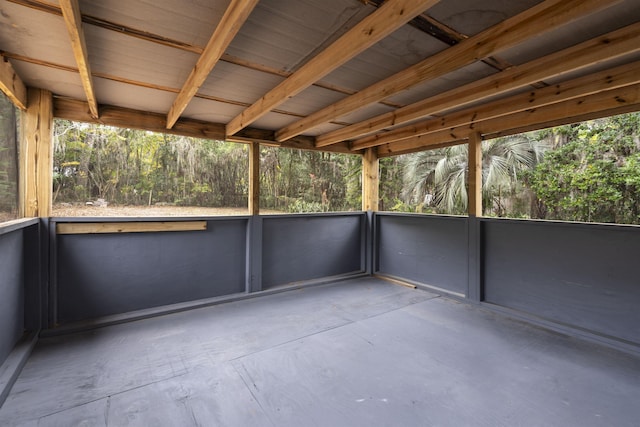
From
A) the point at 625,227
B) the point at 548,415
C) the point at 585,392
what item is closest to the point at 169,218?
the point at 548,415

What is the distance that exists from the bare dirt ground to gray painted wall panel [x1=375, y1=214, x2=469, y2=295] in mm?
2203

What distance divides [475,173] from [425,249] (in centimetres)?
133

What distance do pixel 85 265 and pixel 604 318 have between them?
517 cm

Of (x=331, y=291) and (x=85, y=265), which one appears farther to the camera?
(x=331, y=291)

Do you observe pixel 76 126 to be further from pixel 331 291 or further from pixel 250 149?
pixel 331 291

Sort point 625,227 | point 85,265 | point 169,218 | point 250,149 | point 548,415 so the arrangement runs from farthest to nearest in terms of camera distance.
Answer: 1. point 250,149
2. point 169,218
3. point 85,265
4. point 625,227
5. point 548,415

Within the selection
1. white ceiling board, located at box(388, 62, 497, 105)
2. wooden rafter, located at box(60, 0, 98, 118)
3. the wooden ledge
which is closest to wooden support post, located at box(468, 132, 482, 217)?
white ceiling board, located at box(388, 62, 497, 105)

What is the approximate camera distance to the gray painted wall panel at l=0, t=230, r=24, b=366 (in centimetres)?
225

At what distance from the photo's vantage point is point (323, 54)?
2037 millimetres

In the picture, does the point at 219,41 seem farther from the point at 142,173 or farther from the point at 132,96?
the point at 142,173

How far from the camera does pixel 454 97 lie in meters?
2.74

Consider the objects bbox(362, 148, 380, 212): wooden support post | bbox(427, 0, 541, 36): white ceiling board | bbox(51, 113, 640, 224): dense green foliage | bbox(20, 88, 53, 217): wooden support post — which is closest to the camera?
bbox(427, 0, 541, 36): white ceiling board

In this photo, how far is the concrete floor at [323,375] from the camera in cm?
187

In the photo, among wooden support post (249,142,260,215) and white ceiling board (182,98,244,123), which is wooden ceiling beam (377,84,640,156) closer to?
wooden support post (249,142,260,215)
